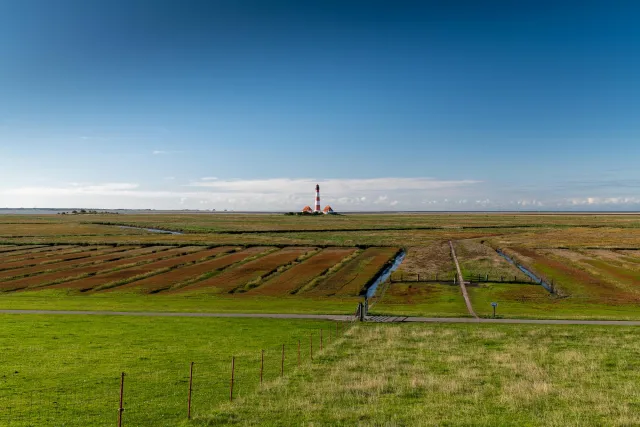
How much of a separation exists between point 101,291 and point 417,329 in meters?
38.8

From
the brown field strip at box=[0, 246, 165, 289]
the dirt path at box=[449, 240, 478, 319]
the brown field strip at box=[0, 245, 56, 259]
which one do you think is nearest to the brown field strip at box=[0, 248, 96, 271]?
the brown field strip at box=[0, 246, 165, 289]

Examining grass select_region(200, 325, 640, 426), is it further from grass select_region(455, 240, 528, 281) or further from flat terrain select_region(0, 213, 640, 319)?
grass select_region(455, 240, 528, 281)

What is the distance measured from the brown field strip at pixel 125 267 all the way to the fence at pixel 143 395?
39471mm

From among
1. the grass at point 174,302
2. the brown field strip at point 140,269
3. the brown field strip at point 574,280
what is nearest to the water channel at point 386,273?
the grass at point 174,302

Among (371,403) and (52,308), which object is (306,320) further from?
(52,308)

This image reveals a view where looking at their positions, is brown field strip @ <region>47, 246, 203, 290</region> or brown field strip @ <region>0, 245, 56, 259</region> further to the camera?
brown field strip @ <region>0, 245, 56, 259</region>

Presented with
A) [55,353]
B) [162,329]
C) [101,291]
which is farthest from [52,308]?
[55,353]

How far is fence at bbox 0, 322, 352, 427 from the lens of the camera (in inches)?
672

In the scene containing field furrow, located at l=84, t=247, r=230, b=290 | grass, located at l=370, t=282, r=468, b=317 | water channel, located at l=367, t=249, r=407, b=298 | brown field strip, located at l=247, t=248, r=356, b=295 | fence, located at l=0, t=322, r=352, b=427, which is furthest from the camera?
field furrow, located at l=84, t=247, r=230, b=290

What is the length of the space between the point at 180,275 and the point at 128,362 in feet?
140

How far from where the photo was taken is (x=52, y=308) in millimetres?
42969

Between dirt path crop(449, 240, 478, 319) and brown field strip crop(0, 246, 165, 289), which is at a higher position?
brown field strip crop(0, 246, 165, 289)

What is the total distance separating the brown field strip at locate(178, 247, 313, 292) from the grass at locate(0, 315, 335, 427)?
20.0m

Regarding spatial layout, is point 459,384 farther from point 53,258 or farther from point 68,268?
point 53,258
